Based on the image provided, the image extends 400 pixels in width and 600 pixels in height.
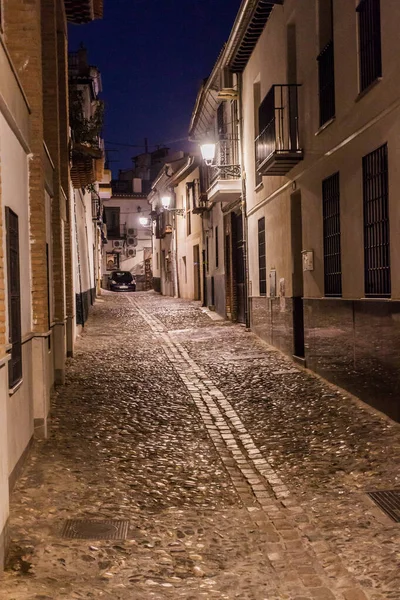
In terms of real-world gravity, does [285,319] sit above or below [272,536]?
above

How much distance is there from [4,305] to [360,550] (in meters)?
2.96

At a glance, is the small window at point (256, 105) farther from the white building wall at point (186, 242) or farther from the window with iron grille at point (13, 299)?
the white building wall at point (186, 242)

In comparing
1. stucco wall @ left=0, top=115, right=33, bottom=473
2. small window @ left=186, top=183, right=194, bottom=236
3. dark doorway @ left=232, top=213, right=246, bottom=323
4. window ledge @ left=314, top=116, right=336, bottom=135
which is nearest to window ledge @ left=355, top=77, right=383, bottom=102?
window ledge @ left=314, top=116, right=336, bottom=135

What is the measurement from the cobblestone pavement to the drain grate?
3.2 inches

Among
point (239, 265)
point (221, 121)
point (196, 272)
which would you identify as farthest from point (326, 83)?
point (196, 272)

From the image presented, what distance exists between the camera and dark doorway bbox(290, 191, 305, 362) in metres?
13.1

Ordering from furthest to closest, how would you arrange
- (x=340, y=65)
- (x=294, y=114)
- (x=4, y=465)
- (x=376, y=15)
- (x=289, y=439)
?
1. (x=294, y=114)
2. (x=340, y=65)
3. (x=376, y=15)
4. (x=289, y=439)
5. (x=4, y=465)

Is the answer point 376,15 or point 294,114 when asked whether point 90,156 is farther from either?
point 376,15

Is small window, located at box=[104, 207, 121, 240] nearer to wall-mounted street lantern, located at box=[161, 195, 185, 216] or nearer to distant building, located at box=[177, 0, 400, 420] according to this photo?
wall-mounted street lantern, located at box=[161, 195, 185, 216]

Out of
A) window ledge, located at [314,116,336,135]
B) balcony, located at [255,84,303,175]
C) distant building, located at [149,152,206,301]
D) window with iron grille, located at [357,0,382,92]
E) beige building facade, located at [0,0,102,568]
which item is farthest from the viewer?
distant building, located at [149,152,206,301]

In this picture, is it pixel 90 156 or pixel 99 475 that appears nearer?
pixel 99 475

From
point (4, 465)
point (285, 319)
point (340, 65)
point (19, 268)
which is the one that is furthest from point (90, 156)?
point (4, 465)

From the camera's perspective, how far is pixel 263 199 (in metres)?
15.8

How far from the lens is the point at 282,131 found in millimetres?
12695
